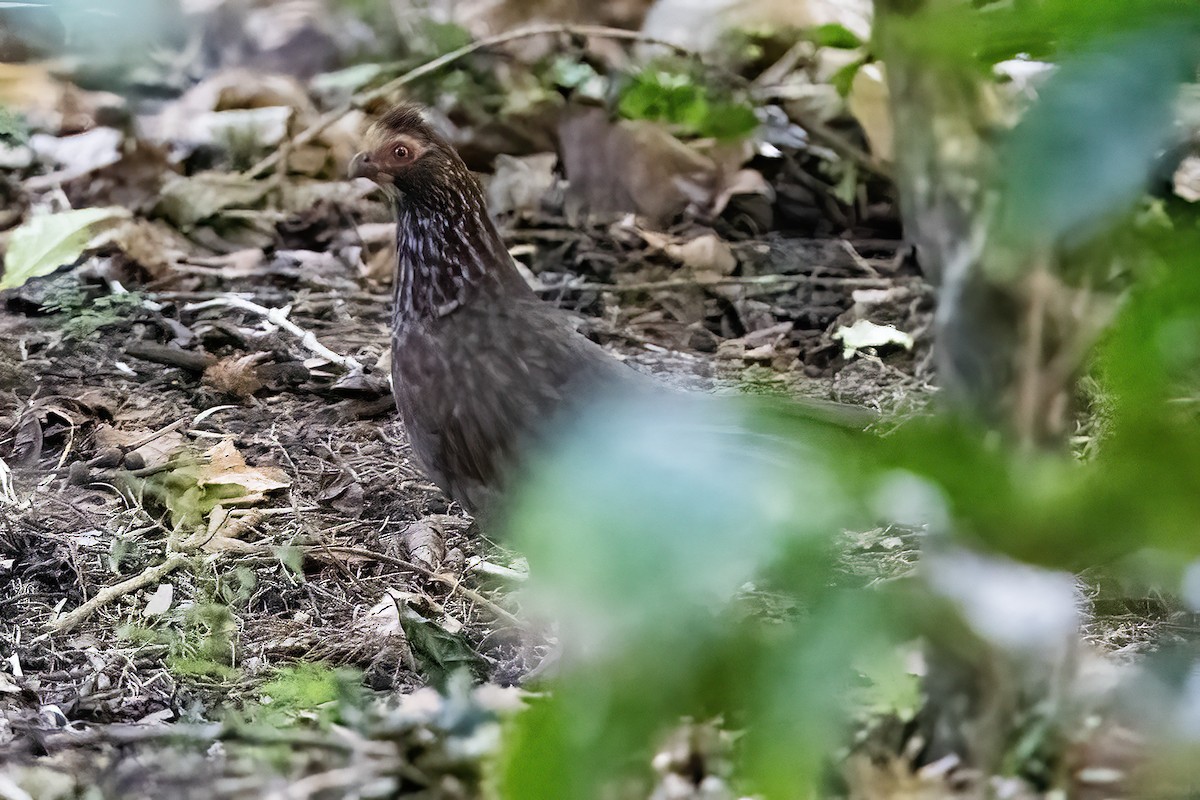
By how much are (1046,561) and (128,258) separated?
10.9ft

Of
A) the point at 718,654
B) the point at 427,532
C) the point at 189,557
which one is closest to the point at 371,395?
the point at 427,532

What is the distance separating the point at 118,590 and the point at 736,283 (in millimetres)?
1892

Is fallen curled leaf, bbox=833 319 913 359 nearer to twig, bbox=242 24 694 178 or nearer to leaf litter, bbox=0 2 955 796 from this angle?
leaf litter, bbox=0 2 955 796

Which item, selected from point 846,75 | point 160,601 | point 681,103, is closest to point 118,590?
point 160,601

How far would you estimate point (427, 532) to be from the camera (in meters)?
2.39

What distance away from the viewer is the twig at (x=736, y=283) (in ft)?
10.4

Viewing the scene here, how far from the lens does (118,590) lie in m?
2.04

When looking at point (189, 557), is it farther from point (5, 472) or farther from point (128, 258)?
point (128, 258)

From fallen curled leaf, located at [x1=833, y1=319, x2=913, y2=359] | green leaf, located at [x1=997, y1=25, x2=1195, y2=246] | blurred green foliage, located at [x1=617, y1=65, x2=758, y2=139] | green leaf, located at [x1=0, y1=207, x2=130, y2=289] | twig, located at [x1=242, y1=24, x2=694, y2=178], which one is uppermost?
green leaf, located at [x1=997, y1=25, x2=1195, y2=246]

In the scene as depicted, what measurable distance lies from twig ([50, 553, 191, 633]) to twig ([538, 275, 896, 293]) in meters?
1.46

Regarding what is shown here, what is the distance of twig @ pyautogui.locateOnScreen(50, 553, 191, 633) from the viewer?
1.97 metres

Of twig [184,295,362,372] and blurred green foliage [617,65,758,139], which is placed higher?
blurred green foliage [617,65,758,139]

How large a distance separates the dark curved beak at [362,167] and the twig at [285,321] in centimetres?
66

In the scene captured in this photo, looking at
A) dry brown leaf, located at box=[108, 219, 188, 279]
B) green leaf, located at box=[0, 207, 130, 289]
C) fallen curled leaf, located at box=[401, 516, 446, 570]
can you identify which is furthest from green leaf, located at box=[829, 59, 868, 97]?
dry brown leaf, located at box=[108, 219, 188, 279]
